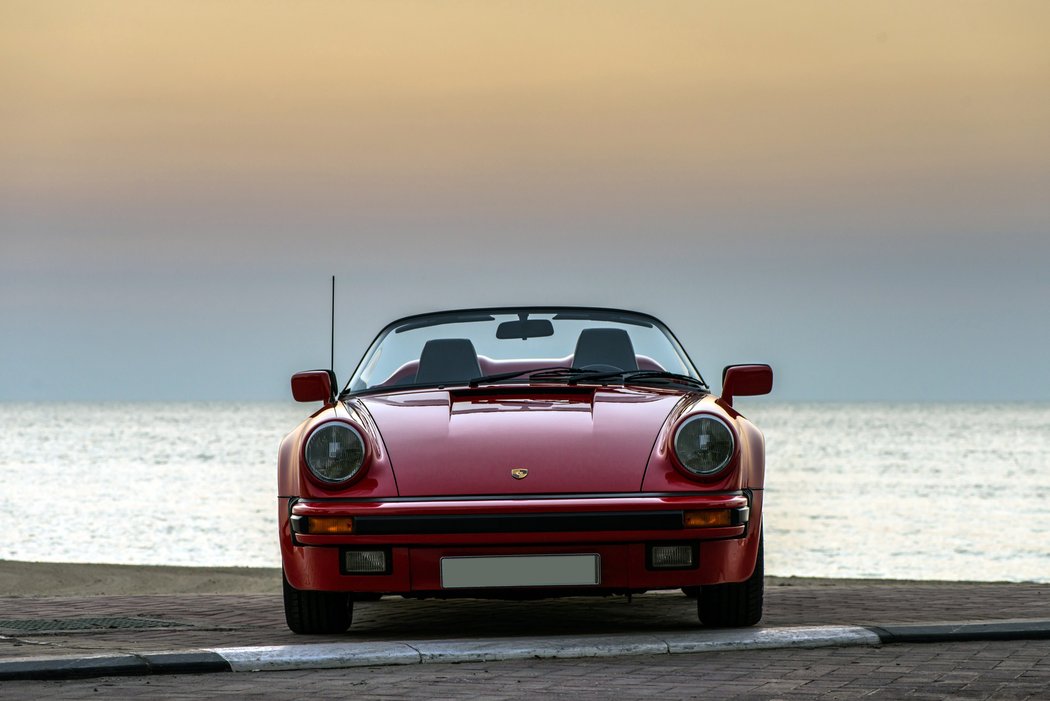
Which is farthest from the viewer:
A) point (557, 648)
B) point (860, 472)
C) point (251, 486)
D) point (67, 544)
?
point (860, 472)

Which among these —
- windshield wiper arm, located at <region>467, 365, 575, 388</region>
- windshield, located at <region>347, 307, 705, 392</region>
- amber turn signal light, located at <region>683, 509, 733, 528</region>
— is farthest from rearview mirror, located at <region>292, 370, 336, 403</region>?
amber turn signal light, located at <region>683, 509, 733, 528</region>

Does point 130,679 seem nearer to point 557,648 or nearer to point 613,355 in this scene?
point 557,648

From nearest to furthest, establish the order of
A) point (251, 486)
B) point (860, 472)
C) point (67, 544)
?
point (67, 544) < point (251, 486) < point (860, 472)

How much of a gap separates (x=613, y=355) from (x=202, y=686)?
285 cm

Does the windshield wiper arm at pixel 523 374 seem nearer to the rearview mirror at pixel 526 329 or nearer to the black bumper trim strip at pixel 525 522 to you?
the rearview mirror at pixel 526 329

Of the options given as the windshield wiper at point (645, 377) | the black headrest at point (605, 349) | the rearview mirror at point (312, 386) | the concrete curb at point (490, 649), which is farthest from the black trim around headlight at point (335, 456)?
the black headrest at point (605, 349)

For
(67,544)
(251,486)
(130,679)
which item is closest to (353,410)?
(130,679)

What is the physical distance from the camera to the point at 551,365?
7461mm

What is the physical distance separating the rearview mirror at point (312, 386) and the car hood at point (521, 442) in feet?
1.81

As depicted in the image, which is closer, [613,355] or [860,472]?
Answer: [613,355]

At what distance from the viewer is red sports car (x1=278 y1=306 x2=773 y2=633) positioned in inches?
216

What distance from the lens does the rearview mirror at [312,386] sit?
673 cm

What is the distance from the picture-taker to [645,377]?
6.65 m

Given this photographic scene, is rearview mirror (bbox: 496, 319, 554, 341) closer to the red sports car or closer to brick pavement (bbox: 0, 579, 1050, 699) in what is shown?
the red sports car
